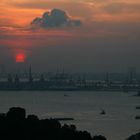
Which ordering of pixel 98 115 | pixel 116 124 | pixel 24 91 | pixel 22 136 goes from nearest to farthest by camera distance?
1. pixel 22 136
2. pixel 116 124
3. pixel 98 115
4. pixel 24 91

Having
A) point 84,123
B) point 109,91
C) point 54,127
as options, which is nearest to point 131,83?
point 109,91

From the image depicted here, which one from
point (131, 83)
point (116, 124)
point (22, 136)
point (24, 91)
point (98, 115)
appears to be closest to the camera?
point (22, 136)

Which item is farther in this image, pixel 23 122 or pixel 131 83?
pixel 131 83

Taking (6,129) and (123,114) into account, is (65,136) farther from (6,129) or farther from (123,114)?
(123,114)

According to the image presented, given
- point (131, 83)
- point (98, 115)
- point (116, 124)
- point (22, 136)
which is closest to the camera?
point (22, 136)

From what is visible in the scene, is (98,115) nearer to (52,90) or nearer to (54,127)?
(54,127)

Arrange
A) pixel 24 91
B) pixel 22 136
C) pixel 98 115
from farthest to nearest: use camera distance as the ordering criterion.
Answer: pixel 24 91, pixel 98 115, pixel 22 136

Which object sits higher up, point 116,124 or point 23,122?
point 23,122

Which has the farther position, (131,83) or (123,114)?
(131,83)

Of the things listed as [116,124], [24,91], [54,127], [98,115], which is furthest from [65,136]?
[24,91]
